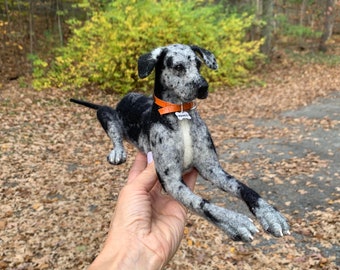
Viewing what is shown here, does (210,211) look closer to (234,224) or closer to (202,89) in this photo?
(234,224)

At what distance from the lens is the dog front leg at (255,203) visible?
1.84 m

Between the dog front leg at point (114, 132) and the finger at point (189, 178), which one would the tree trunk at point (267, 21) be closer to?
the dog front leg at point (114, 132)

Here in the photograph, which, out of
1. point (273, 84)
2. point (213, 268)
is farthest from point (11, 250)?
point (273, 84)

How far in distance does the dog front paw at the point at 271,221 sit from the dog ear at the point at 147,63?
1026mm

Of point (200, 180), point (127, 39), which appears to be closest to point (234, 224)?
point (200, 180)

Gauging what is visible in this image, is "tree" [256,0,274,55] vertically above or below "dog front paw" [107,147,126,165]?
above

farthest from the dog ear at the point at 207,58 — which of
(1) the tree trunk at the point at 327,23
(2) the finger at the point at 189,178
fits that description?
(1) the tree trunk at the point at 327,23

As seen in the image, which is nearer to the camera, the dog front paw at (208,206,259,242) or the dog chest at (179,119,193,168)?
the dog front paw at (208,206,259,242)

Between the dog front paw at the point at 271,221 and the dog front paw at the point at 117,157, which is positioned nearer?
the dog front paw at the point at 271,221

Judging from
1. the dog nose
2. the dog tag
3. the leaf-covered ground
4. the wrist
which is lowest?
the leaf-covered ground

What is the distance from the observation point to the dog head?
82.9 inches

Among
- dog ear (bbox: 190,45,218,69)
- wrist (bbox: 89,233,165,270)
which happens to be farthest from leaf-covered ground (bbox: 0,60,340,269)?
dog ear (bbox: 190,45,218,69)

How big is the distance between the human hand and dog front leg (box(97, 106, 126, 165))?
218 mm

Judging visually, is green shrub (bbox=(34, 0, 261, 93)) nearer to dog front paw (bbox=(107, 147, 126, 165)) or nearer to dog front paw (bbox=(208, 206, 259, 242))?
dog front paw (bbox=(107, 147, 126, 165))
